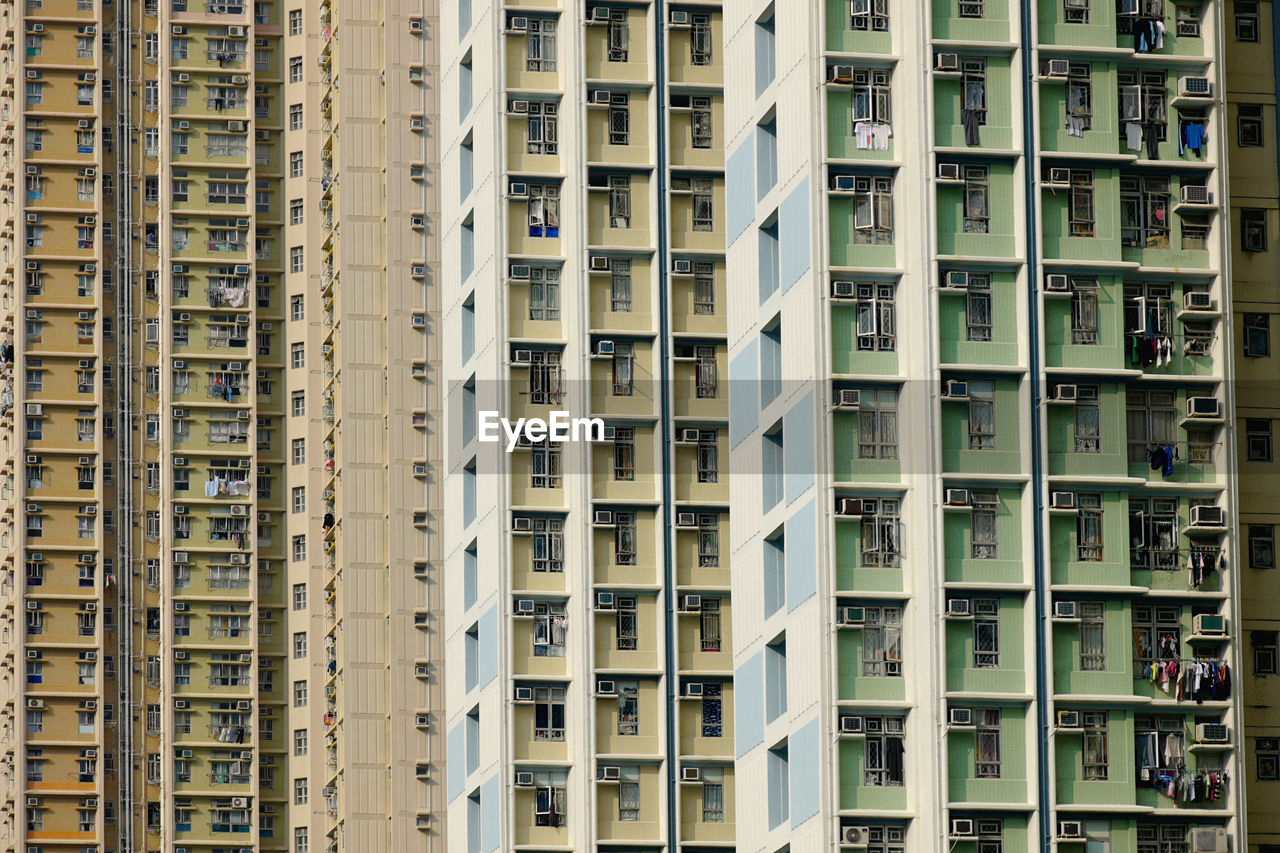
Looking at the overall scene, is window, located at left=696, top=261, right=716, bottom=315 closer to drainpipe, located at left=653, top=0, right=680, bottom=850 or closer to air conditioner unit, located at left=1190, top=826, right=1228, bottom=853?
drainpipe, located at left=653, top=0, right=680, bottom=850

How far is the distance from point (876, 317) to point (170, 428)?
191 ft

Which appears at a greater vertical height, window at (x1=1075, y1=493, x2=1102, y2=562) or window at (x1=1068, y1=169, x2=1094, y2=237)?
window at (x1=1068, y1=169, x2=1094, y2=237)

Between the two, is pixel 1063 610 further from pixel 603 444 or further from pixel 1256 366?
pixel 603 444

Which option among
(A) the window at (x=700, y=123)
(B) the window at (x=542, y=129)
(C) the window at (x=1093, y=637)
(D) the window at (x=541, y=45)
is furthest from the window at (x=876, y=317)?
(D) the window at (x=541, y=45)

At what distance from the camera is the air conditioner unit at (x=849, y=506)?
48.0 meters

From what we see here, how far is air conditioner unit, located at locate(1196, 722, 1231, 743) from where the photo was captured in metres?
48.5

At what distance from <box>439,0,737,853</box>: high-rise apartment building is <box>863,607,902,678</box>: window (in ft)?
44.5

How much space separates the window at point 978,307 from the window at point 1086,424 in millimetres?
1872

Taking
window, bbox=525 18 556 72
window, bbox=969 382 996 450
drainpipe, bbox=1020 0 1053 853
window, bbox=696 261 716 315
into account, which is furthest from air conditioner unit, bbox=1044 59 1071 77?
window, bbox=525 18 556 72

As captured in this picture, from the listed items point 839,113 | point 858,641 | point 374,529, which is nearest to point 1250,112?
point 839,113

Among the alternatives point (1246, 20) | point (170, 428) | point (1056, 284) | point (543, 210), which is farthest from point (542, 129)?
point (170, 428)

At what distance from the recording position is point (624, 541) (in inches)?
2431

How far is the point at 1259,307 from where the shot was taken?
169 ft

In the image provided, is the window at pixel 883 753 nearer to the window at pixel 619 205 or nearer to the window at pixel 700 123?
the window at pixel 619 205
